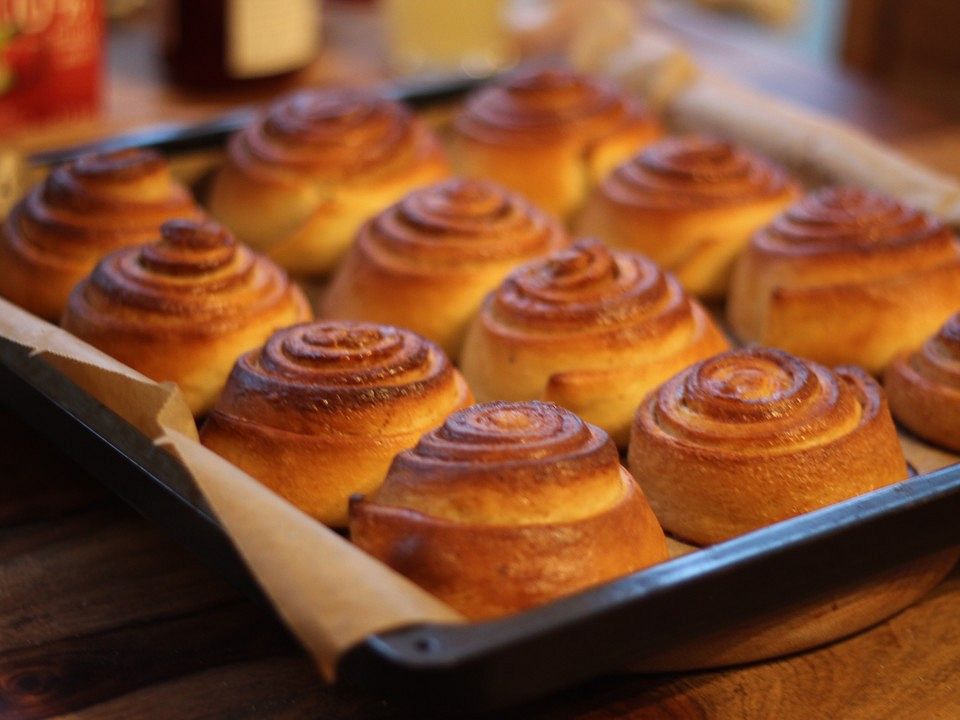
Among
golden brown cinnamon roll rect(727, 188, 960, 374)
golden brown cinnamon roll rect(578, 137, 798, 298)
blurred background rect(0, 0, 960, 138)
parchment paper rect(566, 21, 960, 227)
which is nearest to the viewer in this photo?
golden brown cinnamon roll rect(727, 188, 960, 374)

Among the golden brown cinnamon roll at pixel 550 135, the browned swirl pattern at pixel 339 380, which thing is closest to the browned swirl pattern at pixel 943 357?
the browned swirl pattern at pixel 339 380

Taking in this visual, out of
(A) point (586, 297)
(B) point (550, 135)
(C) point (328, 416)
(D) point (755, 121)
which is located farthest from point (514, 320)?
(D) point (755, 121)

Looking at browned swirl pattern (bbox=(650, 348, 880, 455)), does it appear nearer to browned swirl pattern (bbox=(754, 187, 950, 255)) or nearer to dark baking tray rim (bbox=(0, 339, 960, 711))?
dark baking tray rim (bbox=(0, 339, 960, 711))

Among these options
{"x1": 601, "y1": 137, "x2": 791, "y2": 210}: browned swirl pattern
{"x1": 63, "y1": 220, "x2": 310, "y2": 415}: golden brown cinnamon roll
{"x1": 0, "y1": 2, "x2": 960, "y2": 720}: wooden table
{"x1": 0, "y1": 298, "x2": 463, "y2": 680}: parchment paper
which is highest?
{"x1": 601, "y1": 137, "x2": 791, "y2": 210}: browned swirl pattern

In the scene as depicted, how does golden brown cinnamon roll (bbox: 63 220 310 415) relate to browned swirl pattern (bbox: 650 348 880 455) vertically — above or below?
below

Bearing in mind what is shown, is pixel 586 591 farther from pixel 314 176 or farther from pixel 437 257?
pixel 314 176

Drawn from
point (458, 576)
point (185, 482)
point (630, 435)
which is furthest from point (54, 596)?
point (630, 435)

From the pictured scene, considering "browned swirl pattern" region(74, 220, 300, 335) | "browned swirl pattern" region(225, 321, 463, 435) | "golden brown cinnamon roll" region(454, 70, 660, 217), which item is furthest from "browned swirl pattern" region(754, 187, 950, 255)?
"browned swirl pattern" region(74, 220, 300, 335)
